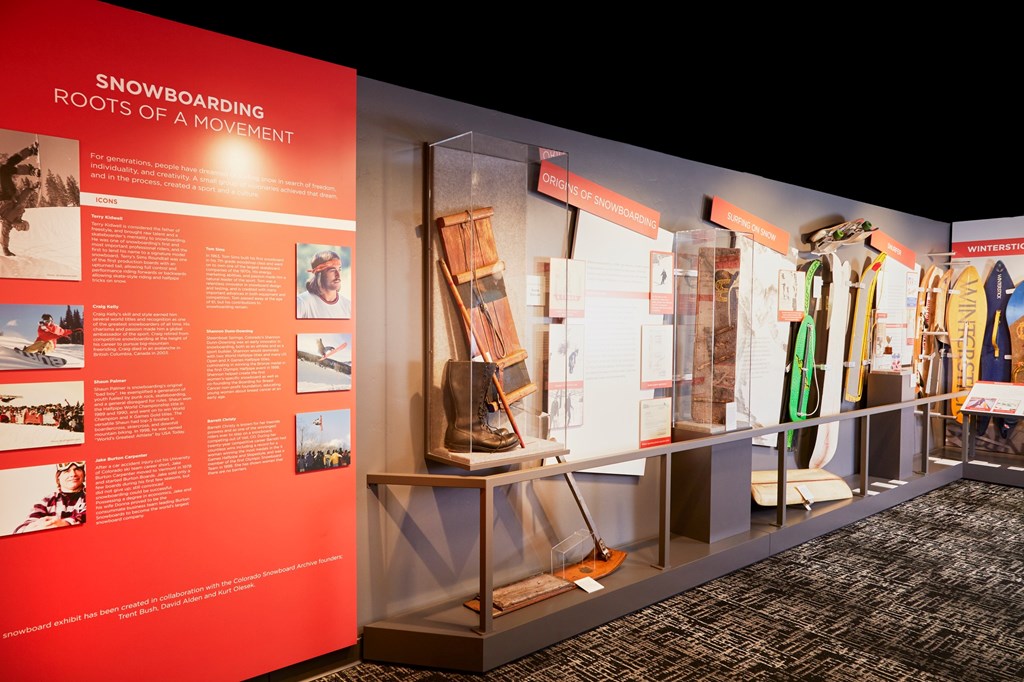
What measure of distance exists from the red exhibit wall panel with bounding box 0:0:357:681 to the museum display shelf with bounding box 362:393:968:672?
294 millimetres

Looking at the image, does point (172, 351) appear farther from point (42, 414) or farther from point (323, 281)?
point (323, 281)

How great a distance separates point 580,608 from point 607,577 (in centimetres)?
38

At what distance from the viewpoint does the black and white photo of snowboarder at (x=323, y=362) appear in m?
2.59

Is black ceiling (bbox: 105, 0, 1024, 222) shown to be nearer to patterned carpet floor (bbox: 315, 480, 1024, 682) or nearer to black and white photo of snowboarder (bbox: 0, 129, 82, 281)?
black and white photo of snowboarder (bbox: 0, 129, 82, 281)

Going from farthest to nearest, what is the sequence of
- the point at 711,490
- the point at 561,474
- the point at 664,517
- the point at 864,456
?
the point at 864,456 < the point at 711,490 < the point at 664,517 < the point at 561,474

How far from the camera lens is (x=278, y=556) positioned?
2570 mm

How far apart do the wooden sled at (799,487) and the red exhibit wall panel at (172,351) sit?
2.92 m

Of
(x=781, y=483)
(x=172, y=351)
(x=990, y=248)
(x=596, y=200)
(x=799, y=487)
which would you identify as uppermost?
(x=990, y=248)

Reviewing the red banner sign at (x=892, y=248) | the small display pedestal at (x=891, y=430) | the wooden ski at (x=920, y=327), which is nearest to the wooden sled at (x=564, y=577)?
the small display pedestal at (x=891, y=430)

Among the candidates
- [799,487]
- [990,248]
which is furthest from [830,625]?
[990,248]

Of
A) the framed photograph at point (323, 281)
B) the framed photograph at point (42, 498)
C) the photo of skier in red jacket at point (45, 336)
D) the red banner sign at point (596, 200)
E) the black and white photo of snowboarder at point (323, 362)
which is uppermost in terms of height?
the red banner sign at point (596, 200)

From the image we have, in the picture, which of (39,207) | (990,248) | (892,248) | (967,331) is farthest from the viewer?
(990,248)

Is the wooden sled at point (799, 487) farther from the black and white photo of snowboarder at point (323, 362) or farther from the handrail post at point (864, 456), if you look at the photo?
the black and white photo of snowboarder at point (323, 362)

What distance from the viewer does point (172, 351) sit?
90.0 inches
